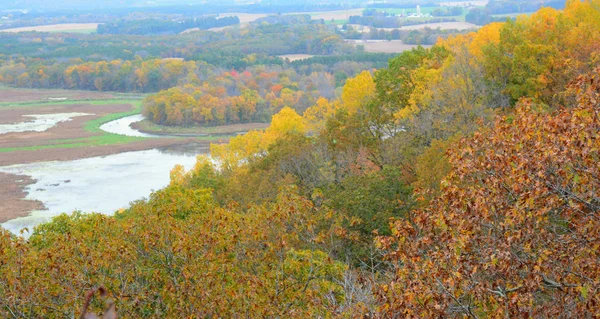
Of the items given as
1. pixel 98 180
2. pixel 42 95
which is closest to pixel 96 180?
pixel 98 180

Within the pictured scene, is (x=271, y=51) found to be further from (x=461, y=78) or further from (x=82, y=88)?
(x=461, y=78)

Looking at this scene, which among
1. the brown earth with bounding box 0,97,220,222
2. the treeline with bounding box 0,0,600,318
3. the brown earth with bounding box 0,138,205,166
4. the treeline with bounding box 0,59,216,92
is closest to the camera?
the treeline with bounding box 0,0,600,318

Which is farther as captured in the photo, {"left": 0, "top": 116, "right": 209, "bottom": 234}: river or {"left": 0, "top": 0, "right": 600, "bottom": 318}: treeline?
{"left": 0, "top": 116, "right": 209, "bottom": 234}: river

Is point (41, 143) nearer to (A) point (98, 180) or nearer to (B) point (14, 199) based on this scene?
(A) point (98, 180)

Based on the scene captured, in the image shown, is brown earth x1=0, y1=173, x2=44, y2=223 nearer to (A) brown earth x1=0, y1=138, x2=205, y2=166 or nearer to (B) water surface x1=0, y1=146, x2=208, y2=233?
(B) water surface x1=0, y1=146, x2=208, y2=233

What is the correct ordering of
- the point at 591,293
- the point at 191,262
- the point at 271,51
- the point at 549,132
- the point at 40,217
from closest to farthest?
the point at 591,293 < the point at 549,132 < the point at 191,262 < the point at 40,217 < the point at 271,51

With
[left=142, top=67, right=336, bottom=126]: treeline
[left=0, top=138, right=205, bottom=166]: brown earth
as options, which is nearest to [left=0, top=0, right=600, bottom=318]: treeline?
[left=0, top=138, right=205, bottom=166]: brown earth

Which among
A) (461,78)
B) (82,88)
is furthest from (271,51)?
(461,78)
